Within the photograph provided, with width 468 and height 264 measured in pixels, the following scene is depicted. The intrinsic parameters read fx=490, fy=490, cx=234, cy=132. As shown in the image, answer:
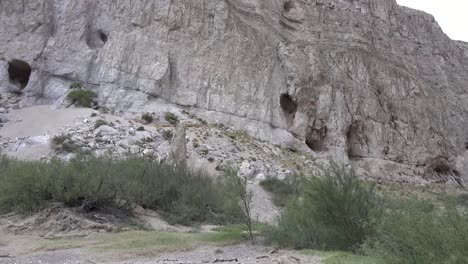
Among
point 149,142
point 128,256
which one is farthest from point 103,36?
point 128,256

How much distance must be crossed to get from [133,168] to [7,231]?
6190 millimetres

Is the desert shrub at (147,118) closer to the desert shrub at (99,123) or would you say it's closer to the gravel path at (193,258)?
the desert shrub at (99,123)

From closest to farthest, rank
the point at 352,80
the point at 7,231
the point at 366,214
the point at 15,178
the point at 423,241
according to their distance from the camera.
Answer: the point at 423,241, the point at 366,214, the point at 7,231, the point at 15,178, the point at 352,80

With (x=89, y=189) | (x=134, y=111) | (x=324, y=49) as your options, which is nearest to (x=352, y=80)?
(x=324, y=49)

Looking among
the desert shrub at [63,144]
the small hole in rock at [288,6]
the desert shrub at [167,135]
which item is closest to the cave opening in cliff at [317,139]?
the desert shrub at [167,135]

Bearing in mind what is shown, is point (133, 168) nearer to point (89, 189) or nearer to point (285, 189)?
point (89, 189)

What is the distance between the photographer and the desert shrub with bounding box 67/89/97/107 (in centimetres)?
3676

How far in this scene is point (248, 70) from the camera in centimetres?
4181

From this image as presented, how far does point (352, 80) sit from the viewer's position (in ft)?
156

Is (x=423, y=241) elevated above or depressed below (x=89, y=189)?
above

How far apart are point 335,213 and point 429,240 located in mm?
5380

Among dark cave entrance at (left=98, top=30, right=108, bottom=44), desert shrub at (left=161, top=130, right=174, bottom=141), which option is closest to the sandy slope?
desert shrub at (left=161, top=130, right=174, bottom=141)

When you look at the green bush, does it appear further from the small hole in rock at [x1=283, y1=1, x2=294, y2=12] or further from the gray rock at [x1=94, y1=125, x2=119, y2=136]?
the small hole in rock at [x1=283, y1=1, x2=294, y2=12]

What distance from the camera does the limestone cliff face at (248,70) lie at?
39656 millimetres
